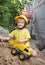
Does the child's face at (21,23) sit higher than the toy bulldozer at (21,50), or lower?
higher

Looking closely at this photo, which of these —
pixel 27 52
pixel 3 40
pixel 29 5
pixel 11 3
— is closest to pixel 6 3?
pixel 11 3

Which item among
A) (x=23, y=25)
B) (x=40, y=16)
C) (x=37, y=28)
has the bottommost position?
(x=37, y=28)

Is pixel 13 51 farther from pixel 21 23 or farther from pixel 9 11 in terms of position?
pixel 9 11

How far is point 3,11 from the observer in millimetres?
7305

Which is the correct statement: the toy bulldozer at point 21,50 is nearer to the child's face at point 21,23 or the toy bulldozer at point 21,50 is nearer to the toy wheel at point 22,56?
the toy wheel at point 22,56

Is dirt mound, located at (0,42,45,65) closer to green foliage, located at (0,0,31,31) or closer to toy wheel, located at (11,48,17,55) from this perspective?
toy wheel, located at (11,48,17,55)

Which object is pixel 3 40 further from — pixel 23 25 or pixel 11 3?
pixel 11 3

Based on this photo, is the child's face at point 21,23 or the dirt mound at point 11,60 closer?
the dirt mound at point 11,60

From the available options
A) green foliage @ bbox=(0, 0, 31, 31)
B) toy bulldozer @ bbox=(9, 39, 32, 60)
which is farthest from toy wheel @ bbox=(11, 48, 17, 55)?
green foliage @ bbox=(0, 0, 31, 31)

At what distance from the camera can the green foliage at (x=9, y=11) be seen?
7.40m

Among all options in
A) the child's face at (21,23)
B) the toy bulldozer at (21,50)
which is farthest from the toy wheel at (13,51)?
the child's face at (21,23)

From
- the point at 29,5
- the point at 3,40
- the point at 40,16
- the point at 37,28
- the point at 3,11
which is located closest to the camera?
the point at 3,40

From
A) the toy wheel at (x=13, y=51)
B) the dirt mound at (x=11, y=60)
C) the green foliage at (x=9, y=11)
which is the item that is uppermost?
the toy wheel at (x=13, y=51)

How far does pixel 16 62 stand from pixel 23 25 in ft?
1.96
